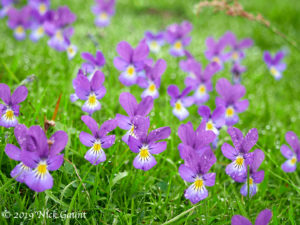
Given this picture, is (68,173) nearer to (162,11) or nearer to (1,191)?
(1,191)

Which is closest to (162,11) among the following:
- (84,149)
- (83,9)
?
(83,9)

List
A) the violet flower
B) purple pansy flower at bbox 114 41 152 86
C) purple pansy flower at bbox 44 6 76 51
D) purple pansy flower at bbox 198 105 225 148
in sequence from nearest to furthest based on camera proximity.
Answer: purple pansy flower at bbox 198 105 225 148 → purple pansy flower at bbox 114 41 152 86 → purple pansy flower at bbox 44 6 76 51 → the violet flower

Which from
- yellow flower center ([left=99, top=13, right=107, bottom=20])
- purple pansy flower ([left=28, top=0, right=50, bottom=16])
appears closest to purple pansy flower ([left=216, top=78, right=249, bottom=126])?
yellow flower center ([left=99, top=13, right=107, bottom=20])

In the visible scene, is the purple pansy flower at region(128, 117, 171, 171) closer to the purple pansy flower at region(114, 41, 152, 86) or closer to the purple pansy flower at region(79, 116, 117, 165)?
the purple pansy flower at region(79, 116, 117, 165)

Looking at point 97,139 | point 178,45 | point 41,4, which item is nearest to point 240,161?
point 97,139

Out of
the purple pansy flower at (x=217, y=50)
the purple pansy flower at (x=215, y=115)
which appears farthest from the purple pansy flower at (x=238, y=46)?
the purple pansy flower at (x=215, y=115)

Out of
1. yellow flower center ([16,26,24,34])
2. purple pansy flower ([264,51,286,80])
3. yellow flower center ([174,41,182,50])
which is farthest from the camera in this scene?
yellow flower center ([16,26,24,34])
